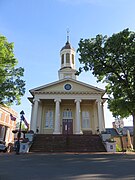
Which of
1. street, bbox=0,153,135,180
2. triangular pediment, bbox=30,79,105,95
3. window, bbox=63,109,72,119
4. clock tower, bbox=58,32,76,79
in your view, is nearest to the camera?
street, bbox=0,153,135,180

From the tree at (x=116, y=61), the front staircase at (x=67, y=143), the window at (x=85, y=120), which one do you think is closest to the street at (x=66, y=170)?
the front staircase at (x=67, y=143)

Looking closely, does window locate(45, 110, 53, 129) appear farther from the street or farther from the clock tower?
the street

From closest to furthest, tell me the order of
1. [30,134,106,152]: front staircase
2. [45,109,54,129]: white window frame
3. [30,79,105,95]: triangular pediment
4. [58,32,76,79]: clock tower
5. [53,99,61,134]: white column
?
[30,134,106,152]: front staircase → [53,99,61,134]: white column → [30,79,105,95]: triangular pediment → [45,109,54,129]: white window frame → [58,32,76,79]: clock tower

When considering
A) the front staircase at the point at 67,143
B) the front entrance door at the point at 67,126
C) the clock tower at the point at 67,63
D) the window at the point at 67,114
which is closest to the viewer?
the front staircase at the point at 67,143

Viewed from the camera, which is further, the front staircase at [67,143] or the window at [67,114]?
the window at [67,114]

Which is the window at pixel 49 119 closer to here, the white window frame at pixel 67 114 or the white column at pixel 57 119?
the white window frame at pixel 67 114

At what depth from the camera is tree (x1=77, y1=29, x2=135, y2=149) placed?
1836 cm

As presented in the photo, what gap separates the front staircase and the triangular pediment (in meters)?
6.51

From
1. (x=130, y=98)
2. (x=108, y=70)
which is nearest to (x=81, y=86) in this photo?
(x=108, y=70)

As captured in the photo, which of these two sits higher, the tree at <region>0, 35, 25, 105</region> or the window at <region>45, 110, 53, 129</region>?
the tree at <region>0, 35, 25, 105</region>

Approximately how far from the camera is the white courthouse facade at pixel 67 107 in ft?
76.5

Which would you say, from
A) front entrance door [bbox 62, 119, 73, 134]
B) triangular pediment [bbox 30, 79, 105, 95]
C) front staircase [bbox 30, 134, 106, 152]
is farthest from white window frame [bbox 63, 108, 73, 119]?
front staircase [bbox 30, 134, 106, 152]

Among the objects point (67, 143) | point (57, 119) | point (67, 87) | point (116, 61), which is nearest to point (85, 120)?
point (57, 119)

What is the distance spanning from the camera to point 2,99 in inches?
793
